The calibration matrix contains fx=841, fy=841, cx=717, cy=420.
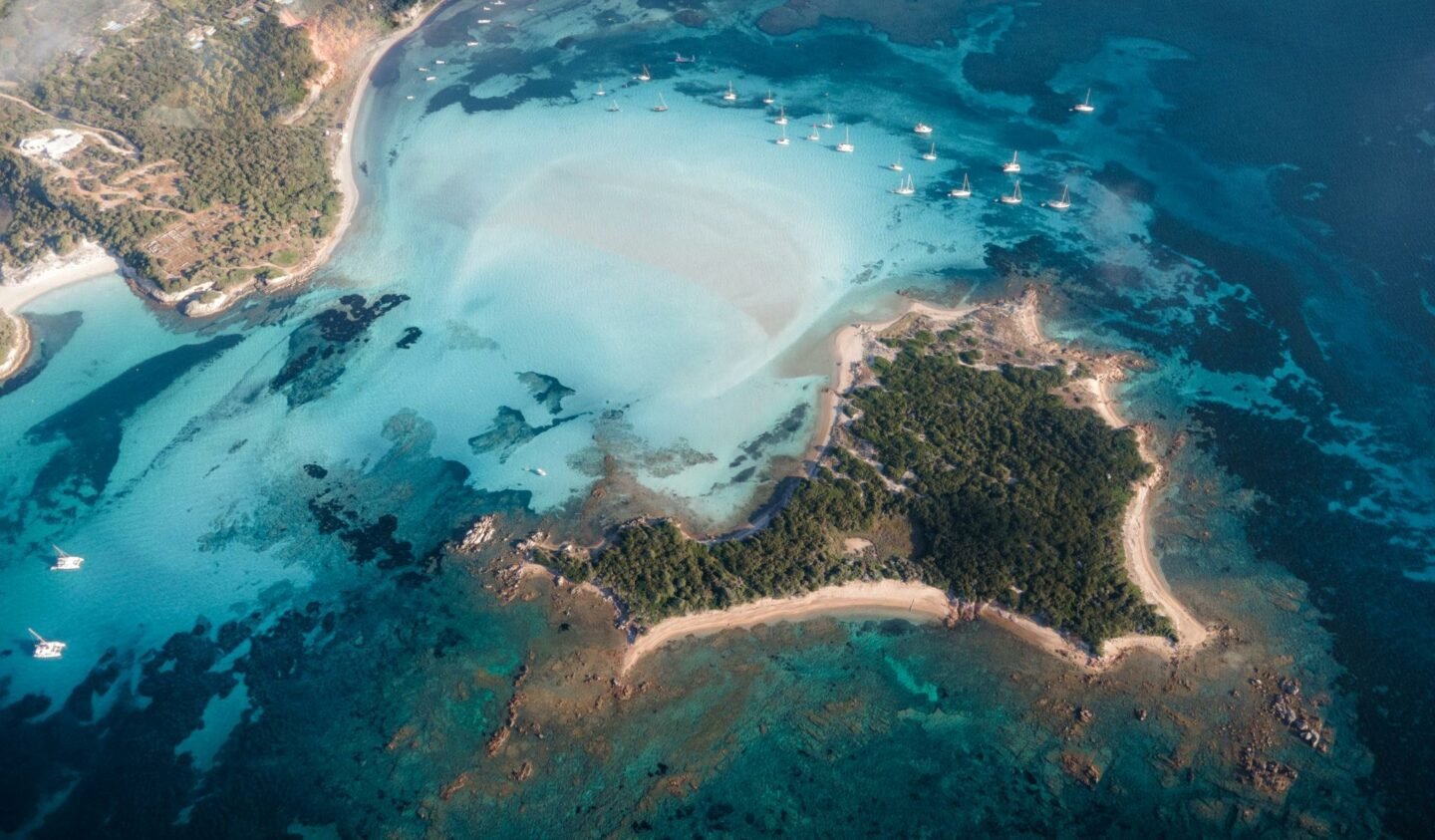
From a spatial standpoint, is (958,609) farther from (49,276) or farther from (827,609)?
(49,276)

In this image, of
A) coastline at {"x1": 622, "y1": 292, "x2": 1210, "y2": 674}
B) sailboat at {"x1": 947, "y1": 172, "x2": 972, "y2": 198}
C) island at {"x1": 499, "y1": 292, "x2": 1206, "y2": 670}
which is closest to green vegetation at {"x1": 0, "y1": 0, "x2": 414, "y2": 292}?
island at {"x1": 499, "y1": 292, "x2": 1206, "y2": 670}

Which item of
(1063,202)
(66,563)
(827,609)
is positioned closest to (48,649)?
(66,563)

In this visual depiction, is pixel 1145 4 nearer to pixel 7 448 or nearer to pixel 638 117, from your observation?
pixel 638 117

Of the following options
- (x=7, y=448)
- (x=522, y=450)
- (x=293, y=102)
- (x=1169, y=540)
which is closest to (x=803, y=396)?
(x=522, y=450)

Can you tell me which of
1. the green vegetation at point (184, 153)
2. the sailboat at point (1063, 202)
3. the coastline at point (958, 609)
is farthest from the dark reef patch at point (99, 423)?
the sailboat at point (1063, 202)

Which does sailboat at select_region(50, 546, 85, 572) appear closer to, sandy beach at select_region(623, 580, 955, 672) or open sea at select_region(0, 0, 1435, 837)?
open sea at select_region(0, 0, 1435, 837)
